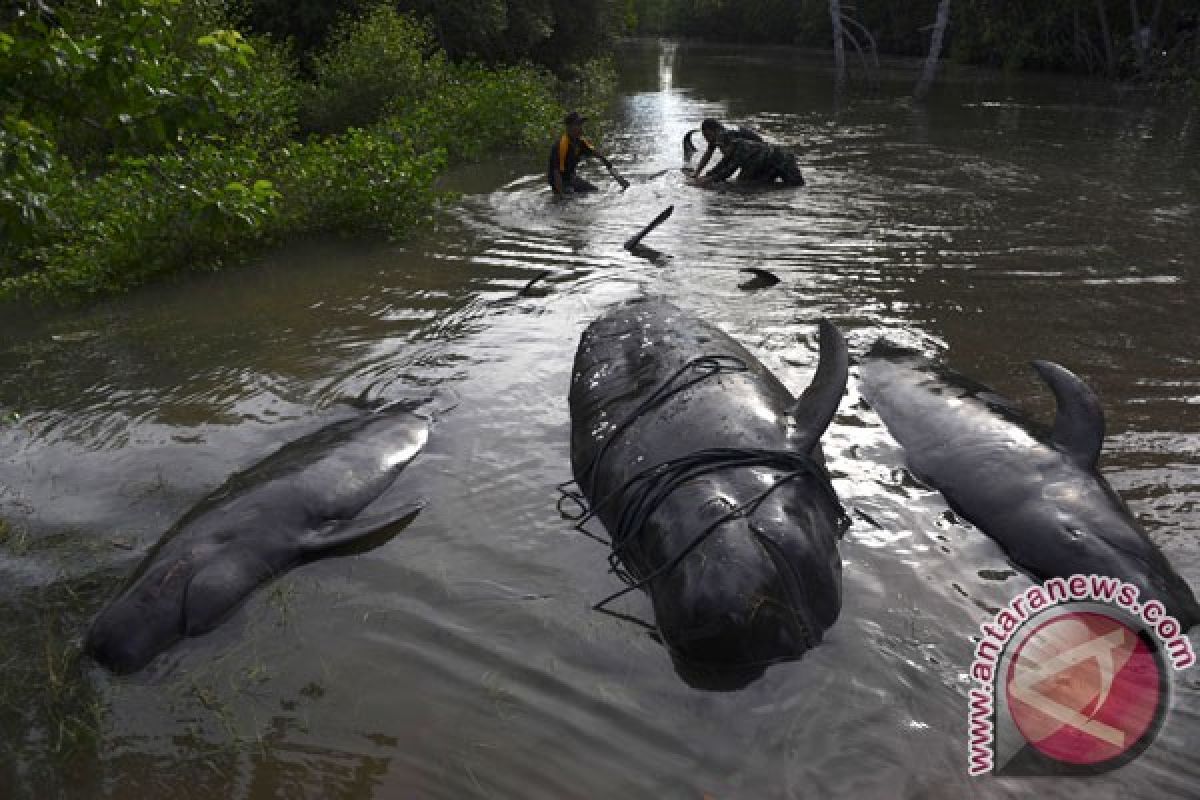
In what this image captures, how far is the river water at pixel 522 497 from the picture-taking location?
3275mm

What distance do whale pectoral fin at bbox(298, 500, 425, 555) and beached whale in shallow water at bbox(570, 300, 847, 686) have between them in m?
1.07

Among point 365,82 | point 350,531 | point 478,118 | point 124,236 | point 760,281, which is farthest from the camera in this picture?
point 365,82

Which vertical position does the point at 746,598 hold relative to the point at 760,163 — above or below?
below

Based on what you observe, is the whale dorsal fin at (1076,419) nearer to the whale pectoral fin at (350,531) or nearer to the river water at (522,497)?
the river water at (522,497)

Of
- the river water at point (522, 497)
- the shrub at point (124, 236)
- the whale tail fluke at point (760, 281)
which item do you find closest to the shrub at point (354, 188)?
the river water at point (522, 497)

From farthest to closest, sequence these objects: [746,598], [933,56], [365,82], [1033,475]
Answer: [933,56] → [365,82] → [1033,475] → [746,598]

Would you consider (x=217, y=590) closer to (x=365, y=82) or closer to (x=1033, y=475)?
(x=1033, y=475)

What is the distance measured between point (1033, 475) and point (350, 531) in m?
3.60

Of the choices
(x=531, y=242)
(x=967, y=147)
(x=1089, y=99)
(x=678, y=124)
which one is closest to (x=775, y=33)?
(x=1089, y=99)

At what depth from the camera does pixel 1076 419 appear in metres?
4.55

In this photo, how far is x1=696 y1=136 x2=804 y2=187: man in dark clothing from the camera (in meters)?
12.4

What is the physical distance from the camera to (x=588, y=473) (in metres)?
4.91

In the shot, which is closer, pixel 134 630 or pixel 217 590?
pixel 134 630

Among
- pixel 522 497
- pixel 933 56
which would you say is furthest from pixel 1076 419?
pixel 933 56
